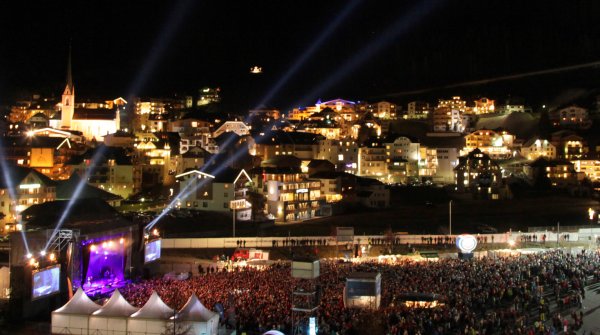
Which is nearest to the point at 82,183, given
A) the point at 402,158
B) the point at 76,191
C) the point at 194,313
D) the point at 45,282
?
the point at 76,191

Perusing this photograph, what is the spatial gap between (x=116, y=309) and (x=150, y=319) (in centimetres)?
103

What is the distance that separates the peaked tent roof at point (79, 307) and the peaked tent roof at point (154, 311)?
4.13ft

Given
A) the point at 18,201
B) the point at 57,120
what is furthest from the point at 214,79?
the point at 18,201

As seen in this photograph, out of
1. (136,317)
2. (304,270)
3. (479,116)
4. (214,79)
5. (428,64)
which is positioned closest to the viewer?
(136,317)

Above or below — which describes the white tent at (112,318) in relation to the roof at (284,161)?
below

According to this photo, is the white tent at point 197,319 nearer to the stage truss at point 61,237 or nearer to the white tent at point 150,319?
the white tent at point 150,319

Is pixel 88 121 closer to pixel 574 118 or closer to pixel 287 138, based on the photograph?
pixel 287 138

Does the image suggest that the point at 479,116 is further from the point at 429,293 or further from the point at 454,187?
the point at 429,293

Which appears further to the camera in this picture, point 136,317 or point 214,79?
point 214,79

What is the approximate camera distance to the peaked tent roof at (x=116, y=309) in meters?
13.5

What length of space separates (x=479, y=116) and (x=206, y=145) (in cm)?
3722

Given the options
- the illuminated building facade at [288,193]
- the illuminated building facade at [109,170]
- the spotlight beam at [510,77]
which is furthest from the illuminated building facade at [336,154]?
the spotlight beam at [510,77]

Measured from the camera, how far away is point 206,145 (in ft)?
171

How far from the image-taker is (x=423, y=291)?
16.8m
